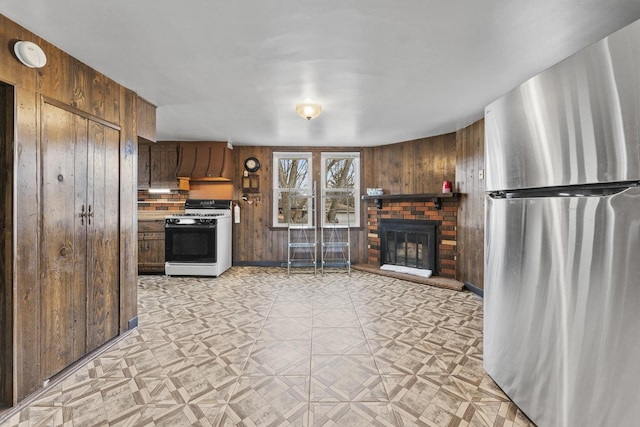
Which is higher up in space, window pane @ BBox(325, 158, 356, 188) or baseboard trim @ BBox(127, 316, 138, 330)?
window pane @ BBox(325, 158, 356, 188)

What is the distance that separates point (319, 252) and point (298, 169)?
1631mm

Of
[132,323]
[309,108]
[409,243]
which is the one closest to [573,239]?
[309,108]

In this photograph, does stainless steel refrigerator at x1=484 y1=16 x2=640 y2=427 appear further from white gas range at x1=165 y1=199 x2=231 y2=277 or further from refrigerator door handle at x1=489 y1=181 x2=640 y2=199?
white gas range at x1=165 y1=199 x2=231 y2=277

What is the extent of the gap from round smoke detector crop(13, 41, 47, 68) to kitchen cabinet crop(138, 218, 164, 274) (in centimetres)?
321

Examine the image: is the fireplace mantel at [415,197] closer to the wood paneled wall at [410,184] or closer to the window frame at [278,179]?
the wood paneled wall at [410,184]

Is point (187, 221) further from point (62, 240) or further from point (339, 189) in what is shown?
point (339, 189)

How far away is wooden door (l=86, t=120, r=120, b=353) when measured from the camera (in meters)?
2.16

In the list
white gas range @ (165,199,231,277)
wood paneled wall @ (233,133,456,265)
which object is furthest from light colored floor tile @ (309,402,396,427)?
wood paneled wall @ (233,133,456,265)

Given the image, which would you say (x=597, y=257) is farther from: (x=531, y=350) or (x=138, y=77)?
(x=138, y=77)

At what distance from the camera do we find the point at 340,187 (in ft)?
17.7

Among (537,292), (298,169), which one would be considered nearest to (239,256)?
(298,169)

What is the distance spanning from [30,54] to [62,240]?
3.78ft

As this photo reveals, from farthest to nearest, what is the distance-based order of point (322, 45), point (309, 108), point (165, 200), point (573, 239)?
1. point (165, 200)
2. point (309, 108)
3. point (322, 45)
4. point (573, 239)

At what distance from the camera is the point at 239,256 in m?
5.30
